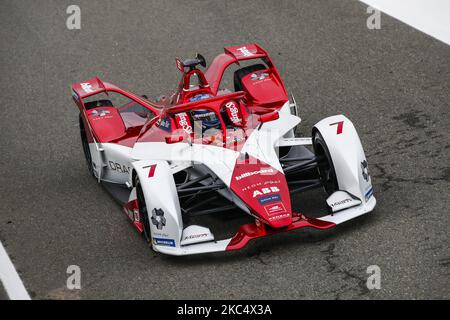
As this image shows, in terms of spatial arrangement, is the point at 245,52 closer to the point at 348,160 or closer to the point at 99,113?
the point at 99,113

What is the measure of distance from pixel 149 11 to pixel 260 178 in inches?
322

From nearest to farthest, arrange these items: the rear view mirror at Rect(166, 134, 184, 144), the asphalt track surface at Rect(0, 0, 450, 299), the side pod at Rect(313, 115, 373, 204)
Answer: the asphalt track surface at Rect(0, 0, 450, 299) → the side pod at Rect(313, 115, 373, 204) → the rear view mirror at Rect(166, 134, 184, 144)

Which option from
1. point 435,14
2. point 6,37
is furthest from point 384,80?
point 6,37

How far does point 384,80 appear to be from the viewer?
13.3 m

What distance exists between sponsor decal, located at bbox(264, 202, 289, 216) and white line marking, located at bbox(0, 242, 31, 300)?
229 cm

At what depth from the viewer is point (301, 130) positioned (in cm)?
1224

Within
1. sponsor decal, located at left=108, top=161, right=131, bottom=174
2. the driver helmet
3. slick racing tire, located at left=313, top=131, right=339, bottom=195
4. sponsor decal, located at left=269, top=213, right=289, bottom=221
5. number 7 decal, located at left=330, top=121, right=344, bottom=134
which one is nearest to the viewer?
sponsor decal, located at left=269, top=213, right=289, bottom=221

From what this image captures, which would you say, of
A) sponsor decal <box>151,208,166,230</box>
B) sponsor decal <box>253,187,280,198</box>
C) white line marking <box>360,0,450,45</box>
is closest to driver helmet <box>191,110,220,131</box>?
sponsor decal <box>253,187,280,198</box>

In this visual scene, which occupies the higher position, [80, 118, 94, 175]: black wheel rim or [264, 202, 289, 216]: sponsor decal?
[264, 202, 289, 216]: sponsor decal

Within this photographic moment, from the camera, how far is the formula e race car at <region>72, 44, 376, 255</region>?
9.01 m

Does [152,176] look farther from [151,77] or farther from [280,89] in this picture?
[151,77]

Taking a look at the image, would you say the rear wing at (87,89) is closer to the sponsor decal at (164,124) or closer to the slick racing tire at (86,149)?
the slick racing tire at (86,149)

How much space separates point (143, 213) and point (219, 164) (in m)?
0.88

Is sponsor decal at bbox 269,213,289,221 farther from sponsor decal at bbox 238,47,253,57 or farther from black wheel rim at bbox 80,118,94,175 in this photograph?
black wheel rim at bbox 80,118,94,175
